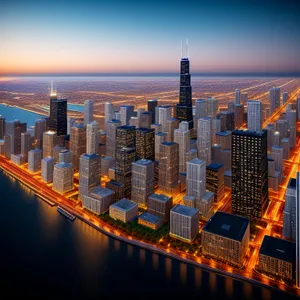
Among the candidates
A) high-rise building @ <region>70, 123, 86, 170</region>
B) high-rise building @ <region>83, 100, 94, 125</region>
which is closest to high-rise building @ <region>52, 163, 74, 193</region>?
high-rise building @ <region>70, 123, 86, 170</region>

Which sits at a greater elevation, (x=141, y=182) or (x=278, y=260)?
(x=141, y=182)

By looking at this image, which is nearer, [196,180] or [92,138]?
[196,180]

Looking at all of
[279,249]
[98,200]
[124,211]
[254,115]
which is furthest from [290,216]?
[254,115]

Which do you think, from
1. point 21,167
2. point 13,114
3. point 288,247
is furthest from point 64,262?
point 13,114

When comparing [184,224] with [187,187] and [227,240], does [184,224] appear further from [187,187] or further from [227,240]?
[187,187]

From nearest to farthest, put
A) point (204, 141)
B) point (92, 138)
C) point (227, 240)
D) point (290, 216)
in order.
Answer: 1. point (227, 240)
2. point (290, 216)
3. point (204, 141)
4. point (92, 138)

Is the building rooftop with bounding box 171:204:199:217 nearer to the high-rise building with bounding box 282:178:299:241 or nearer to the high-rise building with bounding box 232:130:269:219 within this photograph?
the high-rise building with bounding box 232:130:269:219

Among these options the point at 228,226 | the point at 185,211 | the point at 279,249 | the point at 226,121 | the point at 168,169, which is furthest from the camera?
the point at 226,121

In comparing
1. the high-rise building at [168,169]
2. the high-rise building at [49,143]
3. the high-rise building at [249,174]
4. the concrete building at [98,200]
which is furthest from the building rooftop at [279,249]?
the high-rise building at [49,143]
